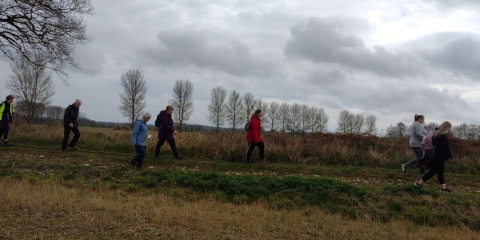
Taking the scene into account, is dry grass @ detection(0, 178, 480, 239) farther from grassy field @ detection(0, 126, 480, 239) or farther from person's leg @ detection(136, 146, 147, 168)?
person's leg @ detection(136, 146, 147, 168)


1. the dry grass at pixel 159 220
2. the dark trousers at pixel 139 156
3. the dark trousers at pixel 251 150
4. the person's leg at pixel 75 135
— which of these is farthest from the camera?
the person's leg at pixel 75 135

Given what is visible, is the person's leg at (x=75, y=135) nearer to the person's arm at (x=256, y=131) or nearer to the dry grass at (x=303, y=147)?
the dry grass at (x=303, y=147)

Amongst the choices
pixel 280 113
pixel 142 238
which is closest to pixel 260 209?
pixel 142 238

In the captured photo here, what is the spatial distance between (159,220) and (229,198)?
2630 millimetres

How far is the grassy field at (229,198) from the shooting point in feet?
20.1

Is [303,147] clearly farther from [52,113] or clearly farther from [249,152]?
[52,113]

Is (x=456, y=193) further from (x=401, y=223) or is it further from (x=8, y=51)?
(x=8, y=51)

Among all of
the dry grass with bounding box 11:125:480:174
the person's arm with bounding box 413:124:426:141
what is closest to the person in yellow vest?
the dry grass with bounding box 11:125:480:174

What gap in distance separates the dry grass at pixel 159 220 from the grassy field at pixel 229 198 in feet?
0.06

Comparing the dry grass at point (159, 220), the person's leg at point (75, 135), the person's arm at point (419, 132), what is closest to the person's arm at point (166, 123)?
the person's leg at point (75, 135)

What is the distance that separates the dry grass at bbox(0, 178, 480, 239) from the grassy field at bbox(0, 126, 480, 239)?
0.02 metres

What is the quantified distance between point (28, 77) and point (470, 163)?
3964cm

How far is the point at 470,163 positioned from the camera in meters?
12.5

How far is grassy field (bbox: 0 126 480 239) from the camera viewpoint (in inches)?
241
